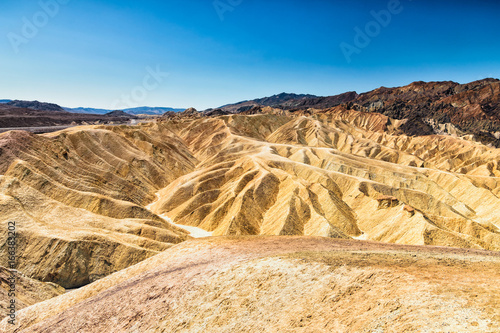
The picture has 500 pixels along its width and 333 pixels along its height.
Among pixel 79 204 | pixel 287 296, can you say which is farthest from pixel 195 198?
pixel 287 296

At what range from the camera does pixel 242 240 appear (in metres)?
25.5

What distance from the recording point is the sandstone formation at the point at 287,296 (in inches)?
430

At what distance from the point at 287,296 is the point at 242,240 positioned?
1124 cm

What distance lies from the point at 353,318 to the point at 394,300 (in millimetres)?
1884

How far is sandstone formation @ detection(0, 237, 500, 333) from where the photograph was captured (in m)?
10.9

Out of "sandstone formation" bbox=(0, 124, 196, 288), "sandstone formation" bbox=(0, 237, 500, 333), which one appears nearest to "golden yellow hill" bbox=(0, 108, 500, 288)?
"sandstone formation" bbox=(0, 124, 196, 288)

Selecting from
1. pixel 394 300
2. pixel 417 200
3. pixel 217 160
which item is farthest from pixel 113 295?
pixel 217 160

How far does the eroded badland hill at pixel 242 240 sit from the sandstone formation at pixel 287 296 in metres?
0.07

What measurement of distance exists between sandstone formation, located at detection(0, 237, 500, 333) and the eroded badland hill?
0.07m

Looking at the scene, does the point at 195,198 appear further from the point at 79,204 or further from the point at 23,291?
the point at 23,291

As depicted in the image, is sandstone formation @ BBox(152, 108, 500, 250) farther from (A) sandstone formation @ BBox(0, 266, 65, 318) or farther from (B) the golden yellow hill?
(A) sandstone formation @ BBox(0, 266, 65, 318)

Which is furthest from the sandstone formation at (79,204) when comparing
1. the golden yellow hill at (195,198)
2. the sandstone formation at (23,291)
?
the sandstone formation at (23,291)

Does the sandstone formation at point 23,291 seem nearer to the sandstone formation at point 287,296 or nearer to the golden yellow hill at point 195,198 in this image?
the sandstone formation at point 287,296

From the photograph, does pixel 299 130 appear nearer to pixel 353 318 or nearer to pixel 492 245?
pixel 492 245
